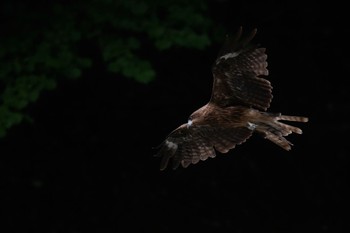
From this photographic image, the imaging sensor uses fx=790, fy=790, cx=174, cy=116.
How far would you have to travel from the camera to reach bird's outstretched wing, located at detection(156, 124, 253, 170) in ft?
17.3

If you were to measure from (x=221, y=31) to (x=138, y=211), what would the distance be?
2648 mm

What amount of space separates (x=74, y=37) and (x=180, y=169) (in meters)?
2.89

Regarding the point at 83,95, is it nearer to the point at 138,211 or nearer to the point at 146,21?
the point at 138,211

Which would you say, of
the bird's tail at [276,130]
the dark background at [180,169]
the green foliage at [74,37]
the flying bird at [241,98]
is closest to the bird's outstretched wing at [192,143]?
the flying bird at [241,98]

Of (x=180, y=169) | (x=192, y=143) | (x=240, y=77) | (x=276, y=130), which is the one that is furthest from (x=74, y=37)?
(x=180, y=169)

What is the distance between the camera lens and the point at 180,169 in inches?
361

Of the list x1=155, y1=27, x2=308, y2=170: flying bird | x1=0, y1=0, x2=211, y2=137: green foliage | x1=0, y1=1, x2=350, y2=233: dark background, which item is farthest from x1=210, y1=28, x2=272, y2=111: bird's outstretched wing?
x1=0, y1=1, x2=350, y2=233: dark background

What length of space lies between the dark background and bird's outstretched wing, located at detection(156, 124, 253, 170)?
336 centimetres

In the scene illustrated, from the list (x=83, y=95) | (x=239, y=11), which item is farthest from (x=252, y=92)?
(x=83, y=95)

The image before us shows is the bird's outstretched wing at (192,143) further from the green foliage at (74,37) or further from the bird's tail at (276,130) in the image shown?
the green foliage at (74,37)

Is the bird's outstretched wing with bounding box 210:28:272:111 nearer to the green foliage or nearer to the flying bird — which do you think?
the flying bird

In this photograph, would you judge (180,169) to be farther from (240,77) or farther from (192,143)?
(240,77)

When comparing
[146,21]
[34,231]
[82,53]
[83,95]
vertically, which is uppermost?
[146,21]

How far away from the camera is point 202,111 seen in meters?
5.06
